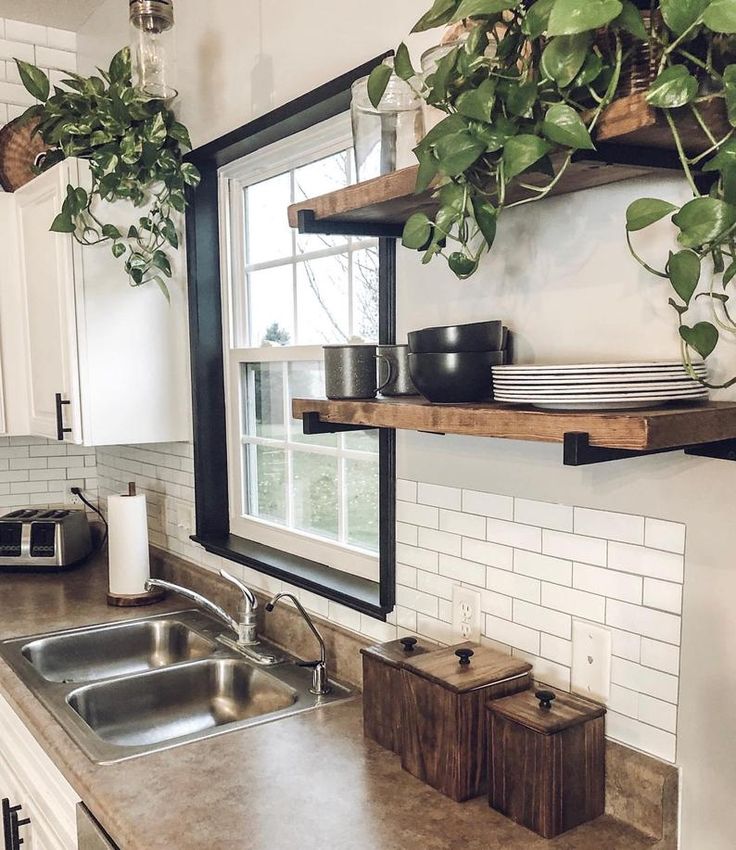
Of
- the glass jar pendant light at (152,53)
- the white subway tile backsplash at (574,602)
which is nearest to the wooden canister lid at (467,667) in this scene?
the white subway tile backsplash at (574,602)

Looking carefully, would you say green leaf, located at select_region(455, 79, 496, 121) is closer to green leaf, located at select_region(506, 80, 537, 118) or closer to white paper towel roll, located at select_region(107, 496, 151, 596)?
green leaf, located at select_region(506, 80, 537, 118)

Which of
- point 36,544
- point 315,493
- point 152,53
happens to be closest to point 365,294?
point 315,493

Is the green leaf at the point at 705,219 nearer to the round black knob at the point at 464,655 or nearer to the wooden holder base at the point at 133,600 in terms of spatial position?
the round black knob at the point at 464,655

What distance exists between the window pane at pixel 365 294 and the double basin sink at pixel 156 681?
85 centimetres

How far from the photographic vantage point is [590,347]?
1.36 meters

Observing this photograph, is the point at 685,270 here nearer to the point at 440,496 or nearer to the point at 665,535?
the point at 665,535

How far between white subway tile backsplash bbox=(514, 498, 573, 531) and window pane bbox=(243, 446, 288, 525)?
3.62 ft

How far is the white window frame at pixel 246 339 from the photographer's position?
2146 millimetres

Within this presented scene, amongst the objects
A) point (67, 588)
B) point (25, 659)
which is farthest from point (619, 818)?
point (67, 588)

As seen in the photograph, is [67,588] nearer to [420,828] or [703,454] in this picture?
[420,828]

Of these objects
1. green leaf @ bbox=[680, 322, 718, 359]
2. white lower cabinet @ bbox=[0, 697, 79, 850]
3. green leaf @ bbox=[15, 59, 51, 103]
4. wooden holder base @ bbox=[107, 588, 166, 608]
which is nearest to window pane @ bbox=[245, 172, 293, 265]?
green leaf @ bbox=[15, 59, 51, 103]

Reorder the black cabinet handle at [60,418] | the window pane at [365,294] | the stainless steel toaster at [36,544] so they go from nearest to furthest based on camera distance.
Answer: the window pane at [365,294] < the black cabinet handle at [60,418] < the stainless steel toaster at [36,544]

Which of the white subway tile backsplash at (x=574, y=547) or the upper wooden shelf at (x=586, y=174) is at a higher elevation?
the upper wooden shelf at (x=586, y=174)

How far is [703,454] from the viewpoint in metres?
1.15
